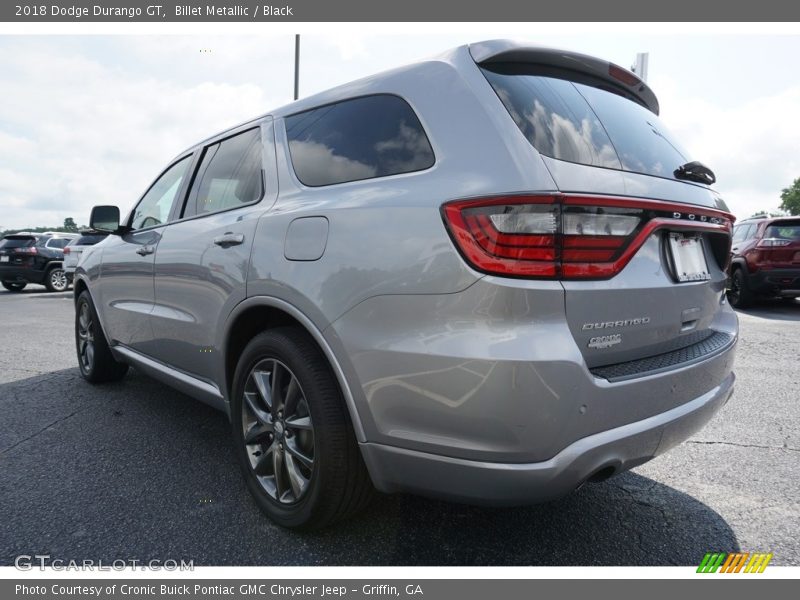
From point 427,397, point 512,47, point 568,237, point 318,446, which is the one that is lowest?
point 318,446

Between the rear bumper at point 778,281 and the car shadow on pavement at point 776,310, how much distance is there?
0.35 meters

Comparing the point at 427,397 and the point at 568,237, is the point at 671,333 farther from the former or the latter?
the point at 427,397

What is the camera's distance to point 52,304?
1184cm

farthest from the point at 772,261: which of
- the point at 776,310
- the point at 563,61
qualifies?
the point at 563,61

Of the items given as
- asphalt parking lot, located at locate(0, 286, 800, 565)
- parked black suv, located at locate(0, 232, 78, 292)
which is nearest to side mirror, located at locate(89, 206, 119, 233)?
asphalt parking lot, located at locate(0, 286, 800, 565)

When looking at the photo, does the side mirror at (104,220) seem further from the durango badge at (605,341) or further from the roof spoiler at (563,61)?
the durango badge at (605,341)

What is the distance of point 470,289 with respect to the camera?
161cm

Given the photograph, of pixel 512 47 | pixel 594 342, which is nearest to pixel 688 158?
pixel 512 47

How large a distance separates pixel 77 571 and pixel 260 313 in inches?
46.2

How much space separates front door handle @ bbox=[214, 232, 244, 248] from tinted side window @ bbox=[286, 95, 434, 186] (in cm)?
40

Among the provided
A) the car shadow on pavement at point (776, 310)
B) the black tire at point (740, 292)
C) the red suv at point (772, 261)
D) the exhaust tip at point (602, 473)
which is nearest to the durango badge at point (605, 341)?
the exhaust tip at point (602, 473)

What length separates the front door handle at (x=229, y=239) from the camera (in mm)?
2467

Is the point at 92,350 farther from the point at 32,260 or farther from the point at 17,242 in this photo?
the point at 17,242

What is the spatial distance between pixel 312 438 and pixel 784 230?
10.3 meters
